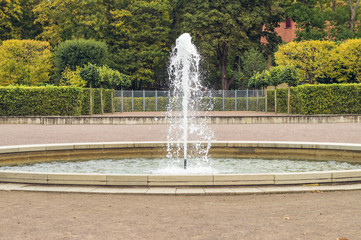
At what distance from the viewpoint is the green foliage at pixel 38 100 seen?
1226 inches

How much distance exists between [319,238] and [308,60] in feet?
150

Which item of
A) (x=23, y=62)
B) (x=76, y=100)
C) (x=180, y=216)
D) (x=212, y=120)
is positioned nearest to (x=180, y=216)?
(x=180, y=216)

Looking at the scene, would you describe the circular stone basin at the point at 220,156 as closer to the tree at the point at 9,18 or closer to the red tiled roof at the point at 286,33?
the tree at the point at 9,18

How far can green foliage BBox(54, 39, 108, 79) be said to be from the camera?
1927 inches

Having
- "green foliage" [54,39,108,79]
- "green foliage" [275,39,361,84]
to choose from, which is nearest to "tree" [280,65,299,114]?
"green foliage" [275,39,361,84]

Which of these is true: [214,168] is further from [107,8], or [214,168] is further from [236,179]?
[107,8]

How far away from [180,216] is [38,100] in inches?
1070

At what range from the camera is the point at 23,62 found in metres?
51.6

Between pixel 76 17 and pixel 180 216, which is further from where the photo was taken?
pixel 76 17


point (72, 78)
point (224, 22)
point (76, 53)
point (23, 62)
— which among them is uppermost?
point (224, 22)

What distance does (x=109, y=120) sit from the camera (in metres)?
27.5

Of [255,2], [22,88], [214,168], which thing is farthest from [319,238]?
[255,2]

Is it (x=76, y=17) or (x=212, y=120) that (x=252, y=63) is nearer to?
(x=76, y=17)

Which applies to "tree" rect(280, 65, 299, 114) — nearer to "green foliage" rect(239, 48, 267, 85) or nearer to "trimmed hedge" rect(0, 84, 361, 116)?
"trimmed hedge" rect(0, 84, 361, 116)
